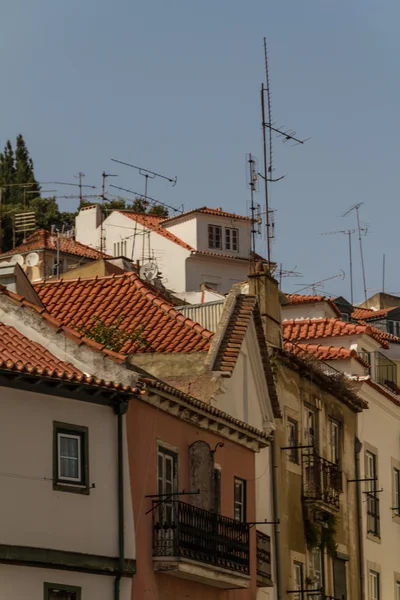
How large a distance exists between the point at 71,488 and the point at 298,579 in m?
14.1

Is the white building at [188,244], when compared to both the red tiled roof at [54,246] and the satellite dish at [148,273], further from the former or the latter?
the satellite dish at [148,273]

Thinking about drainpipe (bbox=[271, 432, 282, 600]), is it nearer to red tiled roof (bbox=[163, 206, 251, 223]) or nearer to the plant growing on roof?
the plant growing on roof

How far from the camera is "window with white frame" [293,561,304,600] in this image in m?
41.0

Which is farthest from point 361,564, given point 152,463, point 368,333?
point 152,463

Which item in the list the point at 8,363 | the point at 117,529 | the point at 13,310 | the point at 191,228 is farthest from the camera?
the point at 191,228

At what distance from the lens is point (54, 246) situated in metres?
86.1

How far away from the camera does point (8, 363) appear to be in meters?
27.6

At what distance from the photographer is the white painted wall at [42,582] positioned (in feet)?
87.9

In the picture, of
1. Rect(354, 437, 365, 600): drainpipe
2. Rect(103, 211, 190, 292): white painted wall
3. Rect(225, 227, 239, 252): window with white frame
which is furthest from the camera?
Rect(225, 227, 239, 252): window with white frame

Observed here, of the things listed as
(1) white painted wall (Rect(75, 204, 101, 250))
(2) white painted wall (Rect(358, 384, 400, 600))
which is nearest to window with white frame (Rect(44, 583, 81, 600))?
(2) white painted wall (Rect(358, 384, 400, 600))

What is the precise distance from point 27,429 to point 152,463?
387 cm

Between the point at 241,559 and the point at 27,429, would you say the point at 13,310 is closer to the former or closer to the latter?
the point at 27,429

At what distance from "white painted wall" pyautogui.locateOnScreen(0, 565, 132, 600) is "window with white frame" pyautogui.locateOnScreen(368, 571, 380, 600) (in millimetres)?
18856

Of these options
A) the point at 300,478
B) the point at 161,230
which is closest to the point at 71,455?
the point at 300,478
